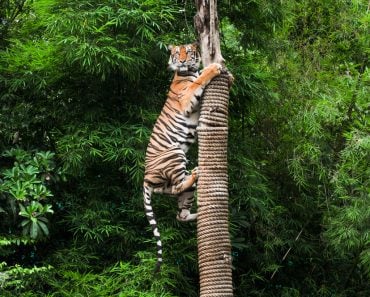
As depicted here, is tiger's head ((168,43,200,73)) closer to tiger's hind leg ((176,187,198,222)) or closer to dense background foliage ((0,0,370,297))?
tiger's hind leg ((176,187,198,222))

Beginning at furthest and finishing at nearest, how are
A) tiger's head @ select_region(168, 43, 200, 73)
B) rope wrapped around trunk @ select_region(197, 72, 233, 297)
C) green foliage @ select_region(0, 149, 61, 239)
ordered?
green foliage @ select_region(0, 149, 61, 239) → tiger's head @ select_region(168, 43, 200, 73) → rope wrapped around trunk @ select_region(197, 72, 233, 297)

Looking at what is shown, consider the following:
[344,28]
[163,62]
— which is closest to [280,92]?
[344,28]

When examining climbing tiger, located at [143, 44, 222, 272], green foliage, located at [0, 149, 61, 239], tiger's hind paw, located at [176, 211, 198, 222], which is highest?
climbing tiger, located at [143, 44, 222, 272]

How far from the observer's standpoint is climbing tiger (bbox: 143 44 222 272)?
380 cm

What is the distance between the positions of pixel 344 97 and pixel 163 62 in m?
1.30

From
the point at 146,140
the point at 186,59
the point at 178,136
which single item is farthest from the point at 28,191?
the point at 186,59

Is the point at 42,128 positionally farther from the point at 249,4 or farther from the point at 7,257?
the point at 249,4

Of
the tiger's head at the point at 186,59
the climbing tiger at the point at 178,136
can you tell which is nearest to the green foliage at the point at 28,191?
the climbing tiger at the point at 178,136

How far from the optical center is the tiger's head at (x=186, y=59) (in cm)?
390

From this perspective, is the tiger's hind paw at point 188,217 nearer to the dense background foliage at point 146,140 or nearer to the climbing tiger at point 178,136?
Answer: the climbing tiger at point 178,136

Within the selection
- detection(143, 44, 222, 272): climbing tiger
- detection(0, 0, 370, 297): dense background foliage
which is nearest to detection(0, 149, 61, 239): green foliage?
detection(0, 0, 370, 297): dense background foliage

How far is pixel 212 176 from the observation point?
371cm

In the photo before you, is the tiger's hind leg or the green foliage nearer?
the tiger's hind leg

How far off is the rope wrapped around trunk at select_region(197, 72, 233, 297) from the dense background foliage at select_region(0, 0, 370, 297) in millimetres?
977
